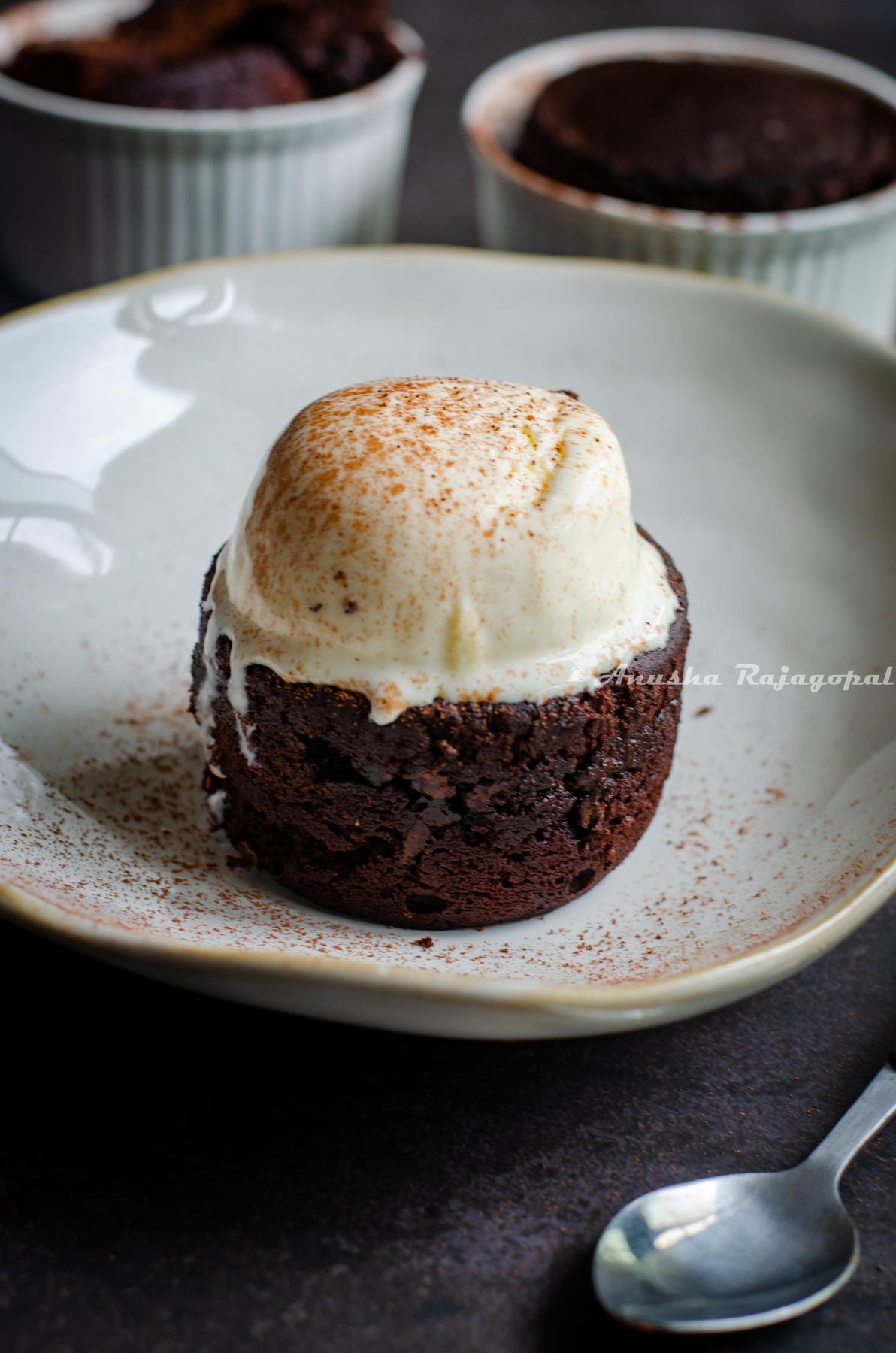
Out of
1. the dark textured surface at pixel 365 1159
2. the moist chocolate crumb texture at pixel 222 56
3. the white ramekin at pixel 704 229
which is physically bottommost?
the dark textured surface at pixel 365 1159

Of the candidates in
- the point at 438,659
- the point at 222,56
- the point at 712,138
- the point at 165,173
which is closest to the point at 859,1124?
the point at 438,659

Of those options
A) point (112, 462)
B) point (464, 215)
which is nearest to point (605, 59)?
point (464, 215)

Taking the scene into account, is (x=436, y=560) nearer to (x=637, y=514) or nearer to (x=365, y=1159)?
(x=365, y=1159)

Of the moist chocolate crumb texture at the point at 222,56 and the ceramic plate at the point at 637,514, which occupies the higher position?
the moist chocolate crumb texture at the point at 222,56

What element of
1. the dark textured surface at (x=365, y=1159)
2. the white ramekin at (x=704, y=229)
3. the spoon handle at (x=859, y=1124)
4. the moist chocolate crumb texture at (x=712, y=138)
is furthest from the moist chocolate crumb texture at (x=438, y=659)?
the moist chocolate crumb texture at (x=712, y=138)

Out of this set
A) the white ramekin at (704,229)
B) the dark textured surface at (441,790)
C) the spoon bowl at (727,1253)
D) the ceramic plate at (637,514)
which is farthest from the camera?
the white ramekin at (704,229)

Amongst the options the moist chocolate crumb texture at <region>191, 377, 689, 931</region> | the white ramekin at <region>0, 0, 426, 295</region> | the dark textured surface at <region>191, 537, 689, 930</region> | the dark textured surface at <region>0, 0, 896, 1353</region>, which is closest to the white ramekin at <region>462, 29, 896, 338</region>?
the white ramekin at <region>0, 0, 426, 295</region>

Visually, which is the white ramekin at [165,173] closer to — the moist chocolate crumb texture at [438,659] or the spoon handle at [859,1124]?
the moist chocolate crumb texture at [438,659]
